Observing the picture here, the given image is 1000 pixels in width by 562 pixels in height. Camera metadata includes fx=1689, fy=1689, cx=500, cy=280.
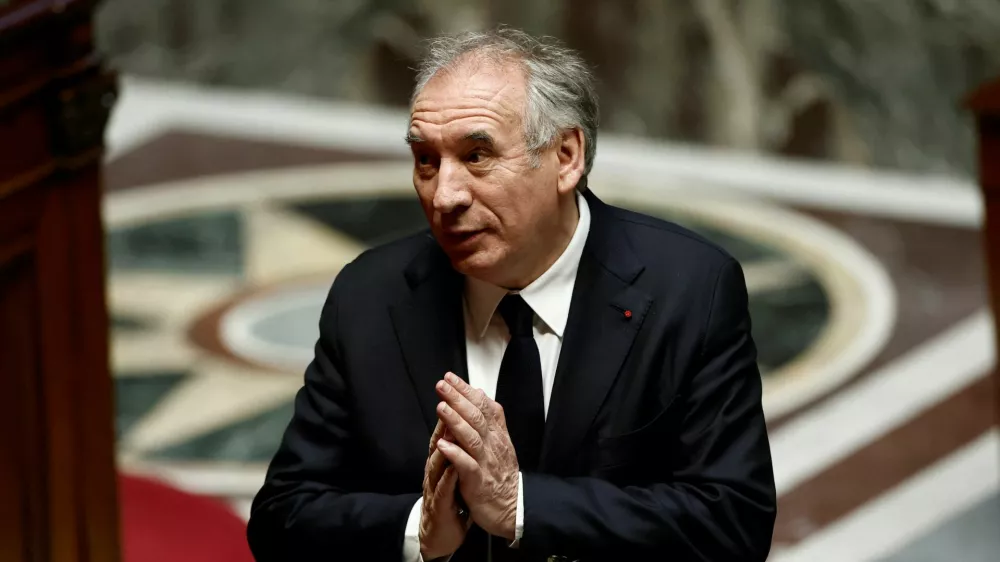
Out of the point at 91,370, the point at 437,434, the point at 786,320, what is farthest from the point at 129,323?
the point at 437,434

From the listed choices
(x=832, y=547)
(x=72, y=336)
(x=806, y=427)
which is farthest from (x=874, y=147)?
(x=72, y=336)

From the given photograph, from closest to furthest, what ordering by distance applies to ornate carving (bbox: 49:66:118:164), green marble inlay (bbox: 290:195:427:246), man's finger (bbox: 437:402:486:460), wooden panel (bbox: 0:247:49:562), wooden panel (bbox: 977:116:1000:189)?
man's finger (bbox: 437:402:486:460) → wooden panel (bbox: 0:247:49:562) → ornate carving (bbox: 49:66:118:164) → wooden panel (bbox: 977:116:1000:189) → green marble inlay (bbox: 290:195:427:246)

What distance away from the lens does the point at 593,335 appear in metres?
2.25

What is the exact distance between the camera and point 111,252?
7.29 m

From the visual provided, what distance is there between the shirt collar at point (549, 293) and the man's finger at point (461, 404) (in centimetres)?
24

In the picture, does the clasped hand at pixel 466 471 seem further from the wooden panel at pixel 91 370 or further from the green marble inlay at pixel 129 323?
the green marble inlay at pixel 129 323

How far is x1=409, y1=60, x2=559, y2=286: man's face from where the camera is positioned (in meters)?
2.08

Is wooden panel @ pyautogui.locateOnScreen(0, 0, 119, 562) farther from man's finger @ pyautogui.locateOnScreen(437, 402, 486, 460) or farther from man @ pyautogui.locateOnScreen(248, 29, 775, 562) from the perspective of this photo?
man's finger @ pyautogui.locateOnScreen(437, 402, 486, 460)

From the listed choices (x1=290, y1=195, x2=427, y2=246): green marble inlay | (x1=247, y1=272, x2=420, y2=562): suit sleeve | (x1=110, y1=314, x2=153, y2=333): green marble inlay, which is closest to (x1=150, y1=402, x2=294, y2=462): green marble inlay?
(x1=110, y1=314, x2=153, y2=333): green marble inlay

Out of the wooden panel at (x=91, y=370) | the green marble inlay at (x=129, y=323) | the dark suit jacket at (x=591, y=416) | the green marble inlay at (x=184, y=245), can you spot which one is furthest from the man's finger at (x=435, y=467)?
the green marble inlay at (x=184, y=245)

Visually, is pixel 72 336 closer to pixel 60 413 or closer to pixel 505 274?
pixel 60 413

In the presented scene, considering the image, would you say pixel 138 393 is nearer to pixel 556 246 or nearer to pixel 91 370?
pixel 91 370

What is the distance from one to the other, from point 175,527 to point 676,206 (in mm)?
3507

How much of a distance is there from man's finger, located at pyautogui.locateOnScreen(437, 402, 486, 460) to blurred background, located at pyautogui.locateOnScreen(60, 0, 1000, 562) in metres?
2.45
